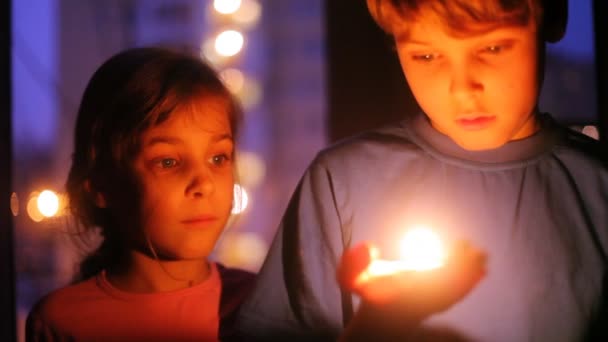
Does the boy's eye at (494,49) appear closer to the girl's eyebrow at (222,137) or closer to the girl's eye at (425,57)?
the girl's eye at (425,57)

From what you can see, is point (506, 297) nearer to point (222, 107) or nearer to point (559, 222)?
point (559, 222)

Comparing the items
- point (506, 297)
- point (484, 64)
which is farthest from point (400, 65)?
point (506, 297)

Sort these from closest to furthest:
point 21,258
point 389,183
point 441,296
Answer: point 441,296
point 389,183
point 21,258

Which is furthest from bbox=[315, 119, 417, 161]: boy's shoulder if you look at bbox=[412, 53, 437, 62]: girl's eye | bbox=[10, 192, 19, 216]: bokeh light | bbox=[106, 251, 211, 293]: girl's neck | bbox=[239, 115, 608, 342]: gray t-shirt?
bbox=[10, 192, 19, 216]: bokeh light

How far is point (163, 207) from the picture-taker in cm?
114

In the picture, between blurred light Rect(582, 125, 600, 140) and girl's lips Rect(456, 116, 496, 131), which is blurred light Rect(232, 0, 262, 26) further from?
blurred light Rect(582, 125, 600, 140)

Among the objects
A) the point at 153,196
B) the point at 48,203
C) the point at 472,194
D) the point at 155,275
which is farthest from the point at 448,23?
the point at 48,203

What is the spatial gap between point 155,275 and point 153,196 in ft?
0.55

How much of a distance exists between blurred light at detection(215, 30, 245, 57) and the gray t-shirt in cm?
34

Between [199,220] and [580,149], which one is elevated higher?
[580,149]

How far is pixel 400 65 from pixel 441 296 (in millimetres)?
424

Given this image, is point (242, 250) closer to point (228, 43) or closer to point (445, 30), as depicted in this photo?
point (228, 43)

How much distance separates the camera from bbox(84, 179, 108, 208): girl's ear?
4.01 ft

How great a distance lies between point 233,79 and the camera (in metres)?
1.27
